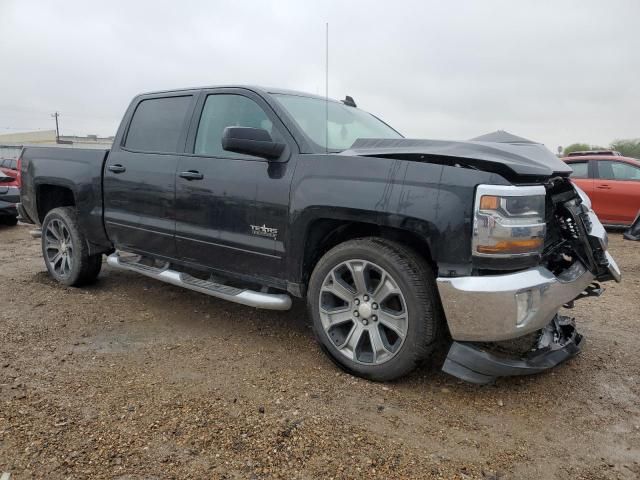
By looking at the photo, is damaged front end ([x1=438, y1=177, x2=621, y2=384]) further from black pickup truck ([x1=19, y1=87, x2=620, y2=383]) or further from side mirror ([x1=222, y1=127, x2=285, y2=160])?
side mirror ([x1=222, y1=127, x2=285, y2=160])

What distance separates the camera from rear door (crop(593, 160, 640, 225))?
900 cm

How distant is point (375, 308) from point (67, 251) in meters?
3.51

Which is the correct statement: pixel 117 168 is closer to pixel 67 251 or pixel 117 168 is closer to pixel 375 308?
pixel 67 251

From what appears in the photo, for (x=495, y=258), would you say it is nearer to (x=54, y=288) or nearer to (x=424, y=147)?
(x=424, y=147)

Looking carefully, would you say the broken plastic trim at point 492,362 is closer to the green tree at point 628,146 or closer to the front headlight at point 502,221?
the front headlight at point 502,221

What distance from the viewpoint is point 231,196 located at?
3.59 metres

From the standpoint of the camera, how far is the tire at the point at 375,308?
9.40 feet

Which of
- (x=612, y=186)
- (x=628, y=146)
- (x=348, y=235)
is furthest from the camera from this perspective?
(x=628, y=146)

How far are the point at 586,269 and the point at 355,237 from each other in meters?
1.39

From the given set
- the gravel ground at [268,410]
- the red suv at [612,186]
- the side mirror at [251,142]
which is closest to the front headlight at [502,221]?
the gravel ground at [268,410]

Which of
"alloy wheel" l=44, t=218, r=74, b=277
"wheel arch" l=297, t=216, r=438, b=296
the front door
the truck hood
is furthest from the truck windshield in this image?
"alloy wheel" l=44, t=218, r=74, b=277

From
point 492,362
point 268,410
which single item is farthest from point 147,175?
point 492,362

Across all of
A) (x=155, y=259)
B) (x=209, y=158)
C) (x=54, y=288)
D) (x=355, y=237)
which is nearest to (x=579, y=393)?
(x=355, y=237)

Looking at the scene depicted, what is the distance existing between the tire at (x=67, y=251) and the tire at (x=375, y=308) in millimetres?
2750
